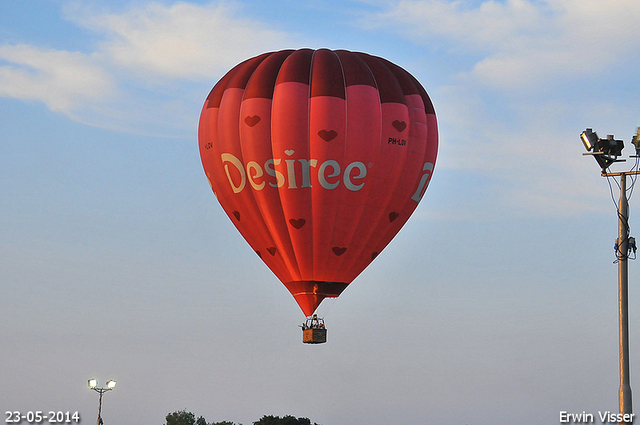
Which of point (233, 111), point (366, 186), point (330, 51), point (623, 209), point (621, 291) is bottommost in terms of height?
point (621, 291)

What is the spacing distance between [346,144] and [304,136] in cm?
169

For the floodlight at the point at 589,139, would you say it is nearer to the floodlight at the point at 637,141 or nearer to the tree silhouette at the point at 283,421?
the floodlight at the point at 637,141

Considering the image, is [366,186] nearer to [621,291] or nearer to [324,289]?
[324,289]

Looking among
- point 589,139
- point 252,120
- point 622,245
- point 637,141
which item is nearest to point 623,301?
point 622,245

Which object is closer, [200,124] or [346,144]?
[346,144]

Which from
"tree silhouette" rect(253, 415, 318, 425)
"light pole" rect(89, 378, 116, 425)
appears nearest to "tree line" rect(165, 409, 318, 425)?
"tree silhouette" rect(253, 415, 318, 425)

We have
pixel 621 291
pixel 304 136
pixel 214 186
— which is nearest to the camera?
pixel 621 291

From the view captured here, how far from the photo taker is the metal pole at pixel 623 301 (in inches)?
1009

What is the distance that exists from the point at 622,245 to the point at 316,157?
15.0m

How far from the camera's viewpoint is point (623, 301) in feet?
85.3

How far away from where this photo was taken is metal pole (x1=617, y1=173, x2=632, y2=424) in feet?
84.1

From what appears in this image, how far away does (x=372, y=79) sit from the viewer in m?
39.6

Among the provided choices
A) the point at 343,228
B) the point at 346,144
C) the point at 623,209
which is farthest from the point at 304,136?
the point at 623,209

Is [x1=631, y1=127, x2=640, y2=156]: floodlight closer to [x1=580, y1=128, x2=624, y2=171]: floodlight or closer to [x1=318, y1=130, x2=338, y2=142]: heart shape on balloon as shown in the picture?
[x1=580, y1=128, x2=624, y2=171]: floodlight
